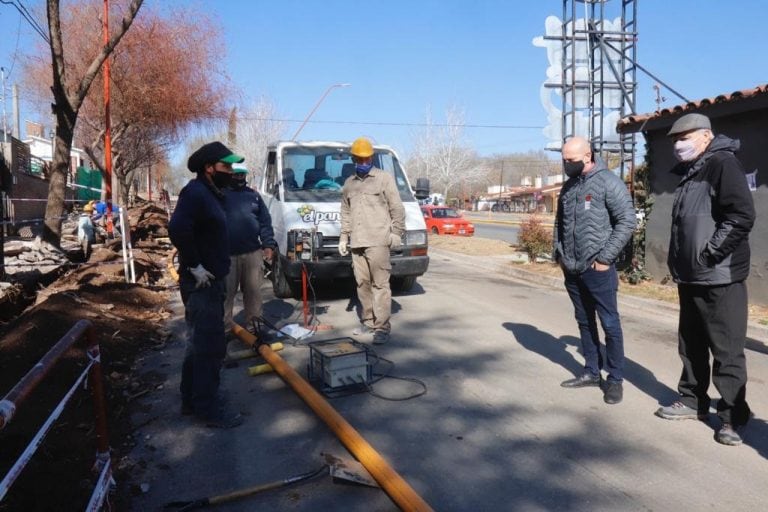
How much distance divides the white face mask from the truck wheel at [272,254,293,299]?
5.81 meters

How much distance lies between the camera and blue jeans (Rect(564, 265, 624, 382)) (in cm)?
462

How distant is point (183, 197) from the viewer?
4.09m

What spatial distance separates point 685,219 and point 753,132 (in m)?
6.09

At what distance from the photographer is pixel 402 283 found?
967cm

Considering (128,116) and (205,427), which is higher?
(128,116)

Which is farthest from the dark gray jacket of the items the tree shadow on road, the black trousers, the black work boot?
the tree shadow on road

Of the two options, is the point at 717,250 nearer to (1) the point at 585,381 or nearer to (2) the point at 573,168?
(2) the point at 573,168

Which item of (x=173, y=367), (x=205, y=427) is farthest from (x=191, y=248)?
(x=173, y=367)

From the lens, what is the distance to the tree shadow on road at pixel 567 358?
16.7 feet

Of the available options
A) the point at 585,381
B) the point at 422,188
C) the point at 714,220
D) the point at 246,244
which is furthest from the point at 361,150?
the point at 714,220

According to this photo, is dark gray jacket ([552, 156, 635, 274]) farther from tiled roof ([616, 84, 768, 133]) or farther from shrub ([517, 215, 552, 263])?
shrub ([517, 215, 552, 263])

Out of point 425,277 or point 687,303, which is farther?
point 425,277

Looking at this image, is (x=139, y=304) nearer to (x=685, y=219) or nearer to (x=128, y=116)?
(x=685, y=219)

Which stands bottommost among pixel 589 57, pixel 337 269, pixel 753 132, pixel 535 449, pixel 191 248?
pixel 535 449
